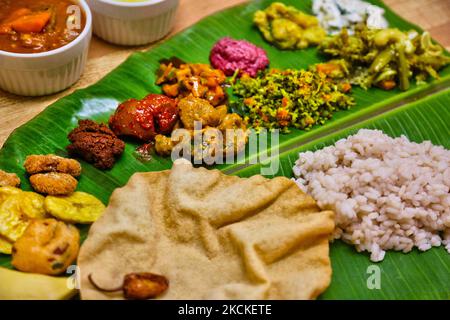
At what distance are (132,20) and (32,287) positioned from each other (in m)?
2.97

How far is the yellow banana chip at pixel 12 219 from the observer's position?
13.4 feet

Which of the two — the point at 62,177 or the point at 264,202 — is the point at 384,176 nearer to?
the point at 264,202

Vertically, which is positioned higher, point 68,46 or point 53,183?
point 68,46

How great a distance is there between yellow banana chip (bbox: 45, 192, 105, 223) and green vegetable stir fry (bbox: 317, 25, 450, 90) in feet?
8.79

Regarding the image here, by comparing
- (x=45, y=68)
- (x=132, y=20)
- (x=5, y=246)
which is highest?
(x=132, y=20)

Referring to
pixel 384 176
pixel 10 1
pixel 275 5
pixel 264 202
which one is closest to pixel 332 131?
pixel 384 176

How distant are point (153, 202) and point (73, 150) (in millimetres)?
885

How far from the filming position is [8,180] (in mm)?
4410

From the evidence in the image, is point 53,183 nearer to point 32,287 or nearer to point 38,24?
point 32,287

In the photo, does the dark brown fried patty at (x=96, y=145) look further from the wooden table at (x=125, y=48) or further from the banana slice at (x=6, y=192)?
the wooden table at (x=125, y=48)

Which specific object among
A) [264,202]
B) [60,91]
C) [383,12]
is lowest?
[60,91]

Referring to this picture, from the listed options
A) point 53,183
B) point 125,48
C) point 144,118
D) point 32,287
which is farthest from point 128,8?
point 32,287

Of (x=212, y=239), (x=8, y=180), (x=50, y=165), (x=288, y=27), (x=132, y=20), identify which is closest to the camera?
(x=212, y=239)

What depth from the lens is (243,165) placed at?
4922mm
